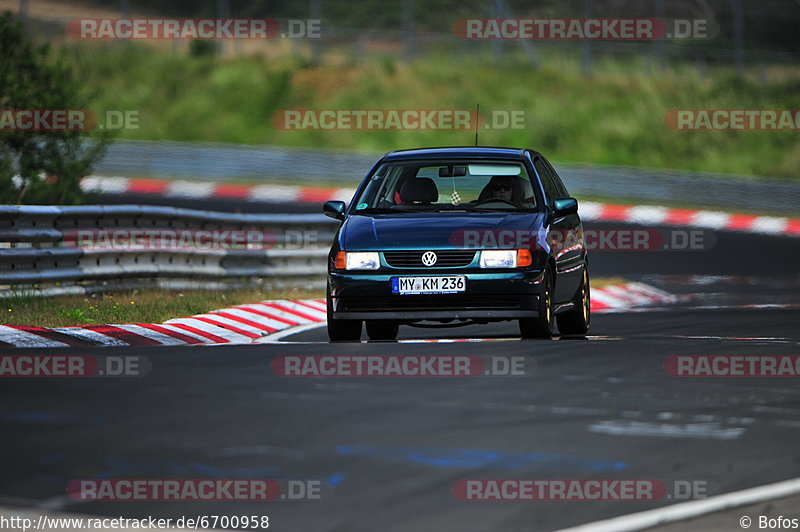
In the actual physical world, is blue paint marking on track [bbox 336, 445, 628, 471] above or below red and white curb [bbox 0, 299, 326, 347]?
above

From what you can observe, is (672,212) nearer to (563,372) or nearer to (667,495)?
(563,372)

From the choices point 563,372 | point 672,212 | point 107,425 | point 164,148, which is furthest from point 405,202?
point 164,148

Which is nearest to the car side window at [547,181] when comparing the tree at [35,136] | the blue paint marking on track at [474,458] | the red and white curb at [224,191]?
the blue paint marking on track at [474,458]

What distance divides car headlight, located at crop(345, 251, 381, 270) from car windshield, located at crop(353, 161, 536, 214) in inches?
32.8

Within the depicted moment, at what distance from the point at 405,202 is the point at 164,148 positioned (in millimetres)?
24169

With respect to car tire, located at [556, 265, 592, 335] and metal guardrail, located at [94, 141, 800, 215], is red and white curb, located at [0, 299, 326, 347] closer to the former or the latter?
car tire, located at [556, 265, 592, 335]

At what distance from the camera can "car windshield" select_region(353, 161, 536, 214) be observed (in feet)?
41.8

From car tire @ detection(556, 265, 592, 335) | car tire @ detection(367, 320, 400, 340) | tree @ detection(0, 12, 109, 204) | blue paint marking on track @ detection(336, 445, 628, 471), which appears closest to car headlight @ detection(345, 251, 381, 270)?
car tire @ detection(367, 320, 400, 340)

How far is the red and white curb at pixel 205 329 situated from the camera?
12258 millimetres

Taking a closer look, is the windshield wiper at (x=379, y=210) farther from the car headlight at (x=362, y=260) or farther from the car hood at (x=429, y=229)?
the car headlight at (x=362, y=260)

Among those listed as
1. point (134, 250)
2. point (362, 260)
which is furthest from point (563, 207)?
point (134, 250)

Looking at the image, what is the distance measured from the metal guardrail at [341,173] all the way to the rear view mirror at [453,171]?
2028 centimetres

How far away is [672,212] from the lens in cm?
3039

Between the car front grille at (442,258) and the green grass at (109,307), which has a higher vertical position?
the car front grille at (442,258)
